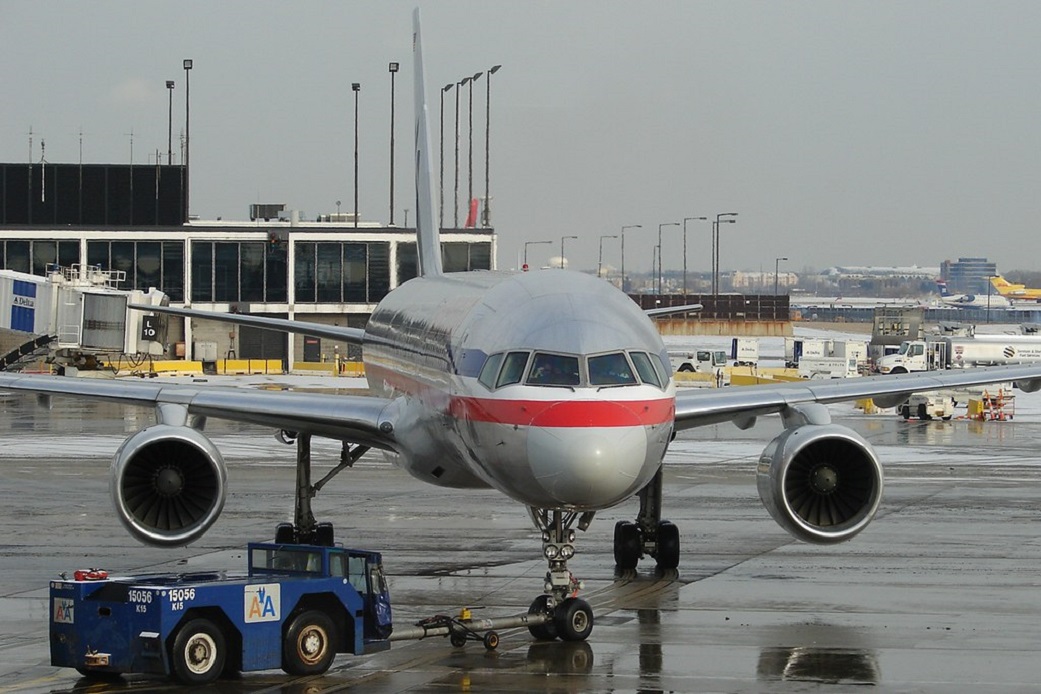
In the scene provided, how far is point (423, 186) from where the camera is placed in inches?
1407

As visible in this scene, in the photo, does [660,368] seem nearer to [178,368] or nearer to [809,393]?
[809,393]

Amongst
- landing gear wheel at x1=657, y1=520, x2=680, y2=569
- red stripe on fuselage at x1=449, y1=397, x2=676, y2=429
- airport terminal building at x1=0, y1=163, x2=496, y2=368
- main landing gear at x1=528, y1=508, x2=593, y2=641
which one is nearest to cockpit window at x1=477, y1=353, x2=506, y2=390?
red stripe on fuselage at x1=449, y1=397, x2=676, y2=429

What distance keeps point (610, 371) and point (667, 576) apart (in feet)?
27.9

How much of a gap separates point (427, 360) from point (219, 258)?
73.1m

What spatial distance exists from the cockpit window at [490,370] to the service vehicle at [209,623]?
2.85 meters

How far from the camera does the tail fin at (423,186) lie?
112ft

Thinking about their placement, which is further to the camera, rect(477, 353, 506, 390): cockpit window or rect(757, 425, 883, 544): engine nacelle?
rect(757, 425, 883, 544): engine nacelle

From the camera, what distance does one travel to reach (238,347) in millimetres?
95500

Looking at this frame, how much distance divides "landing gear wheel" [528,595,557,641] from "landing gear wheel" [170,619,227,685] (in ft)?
14.0

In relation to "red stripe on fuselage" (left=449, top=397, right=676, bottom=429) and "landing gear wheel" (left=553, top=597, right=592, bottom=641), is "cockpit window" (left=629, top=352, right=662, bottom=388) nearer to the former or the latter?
"red stripe on fuselage" (left=449, top=397, right=676, bottom=429)

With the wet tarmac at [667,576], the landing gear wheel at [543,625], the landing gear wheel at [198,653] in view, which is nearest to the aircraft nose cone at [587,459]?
the wet tarmac at [667,576]

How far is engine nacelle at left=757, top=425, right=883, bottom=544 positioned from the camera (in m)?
21.9

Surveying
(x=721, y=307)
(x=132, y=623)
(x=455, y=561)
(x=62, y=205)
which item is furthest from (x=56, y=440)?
(x=721, y=307)

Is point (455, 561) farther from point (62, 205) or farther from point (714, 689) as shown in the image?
point (62, 205)
